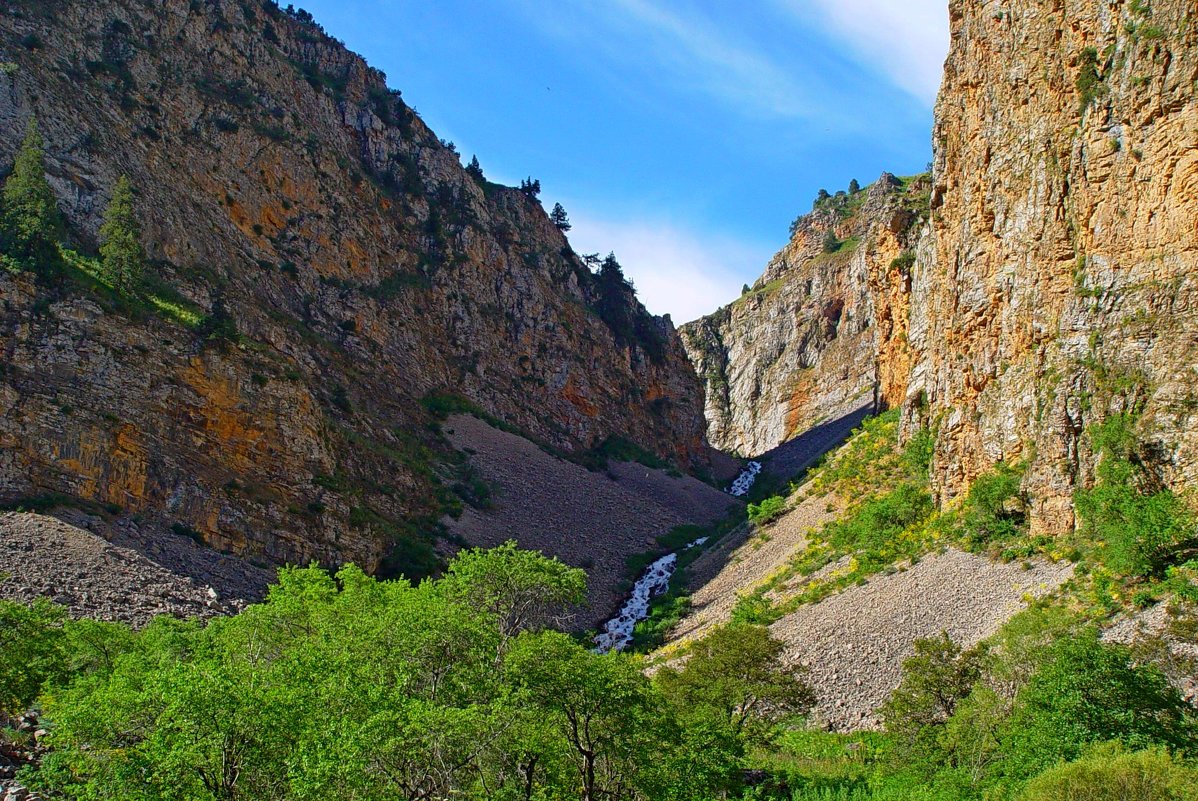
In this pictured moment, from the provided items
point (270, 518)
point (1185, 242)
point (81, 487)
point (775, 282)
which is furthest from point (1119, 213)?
point (775, 282)

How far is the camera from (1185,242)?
32.8 meters

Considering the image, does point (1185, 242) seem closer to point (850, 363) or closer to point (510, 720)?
point (510, 720)

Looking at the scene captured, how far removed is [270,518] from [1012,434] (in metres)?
31.8

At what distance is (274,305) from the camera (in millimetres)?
60562

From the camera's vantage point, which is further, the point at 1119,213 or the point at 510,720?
the point at 1119,213

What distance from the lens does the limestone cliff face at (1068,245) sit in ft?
108

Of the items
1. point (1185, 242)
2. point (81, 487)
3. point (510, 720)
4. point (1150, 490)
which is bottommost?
point (81, 487)

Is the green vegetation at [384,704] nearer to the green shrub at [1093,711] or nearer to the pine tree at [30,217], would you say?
the green shrub at [1093,711]

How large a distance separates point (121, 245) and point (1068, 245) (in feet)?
134

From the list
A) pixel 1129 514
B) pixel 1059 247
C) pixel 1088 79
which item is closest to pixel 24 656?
pixel 1129 514

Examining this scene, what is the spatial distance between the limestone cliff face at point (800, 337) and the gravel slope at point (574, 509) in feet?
106

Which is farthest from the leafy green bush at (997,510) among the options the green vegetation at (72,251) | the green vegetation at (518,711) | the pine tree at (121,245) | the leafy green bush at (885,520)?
the pine tree at (121,245)

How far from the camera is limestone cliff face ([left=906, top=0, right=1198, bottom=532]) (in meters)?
32.8

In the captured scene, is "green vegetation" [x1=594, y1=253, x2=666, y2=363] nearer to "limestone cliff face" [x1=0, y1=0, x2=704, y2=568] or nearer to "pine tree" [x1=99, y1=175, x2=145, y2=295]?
"limestone cliff face" [x1=0, y1=0, x2=704, y2=568]
